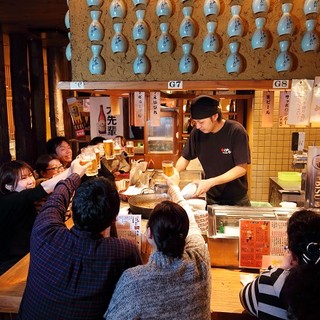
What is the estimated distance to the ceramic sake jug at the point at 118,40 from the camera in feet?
9.28

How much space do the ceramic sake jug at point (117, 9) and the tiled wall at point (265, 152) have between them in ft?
14.1

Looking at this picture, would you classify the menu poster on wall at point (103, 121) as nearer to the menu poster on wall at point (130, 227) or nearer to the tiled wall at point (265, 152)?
the tiled wall at point (265, 152)

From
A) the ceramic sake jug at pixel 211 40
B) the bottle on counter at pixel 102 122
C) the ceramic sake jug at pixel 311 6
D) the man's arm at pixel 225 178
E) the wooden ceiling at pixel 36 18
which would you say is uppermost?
the wooden ceiling at pixel 36 18

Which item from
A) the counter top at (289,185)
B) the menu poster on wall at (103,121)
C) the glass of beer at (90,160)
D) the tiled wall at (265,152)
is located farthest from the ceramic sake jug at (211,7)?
the menu poster on wall at (103,121)

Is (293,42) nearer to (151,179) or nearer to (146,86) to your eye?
(146,86)

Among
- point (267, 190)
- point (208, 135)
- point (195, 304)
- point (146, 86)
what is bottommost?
point (267, 190)

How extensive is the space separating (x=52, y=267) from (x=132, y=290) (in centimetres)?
49

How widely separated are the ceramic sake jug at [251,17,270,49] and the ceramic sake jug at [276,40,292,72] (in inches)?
5.8

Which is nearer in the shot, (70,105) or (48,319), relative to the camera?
(48,319)

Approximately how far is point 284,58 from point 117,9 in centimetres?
147

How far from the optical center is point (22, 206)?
9.46ft

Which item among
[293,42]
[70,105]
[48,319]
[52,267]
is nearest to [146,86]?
[293,42]

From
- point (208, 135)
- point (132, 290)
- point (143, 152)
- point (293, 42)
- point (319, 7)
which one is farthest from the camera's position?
point (143, 152)

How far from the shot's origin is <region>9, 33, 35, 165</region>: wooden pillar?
6.55 metres
